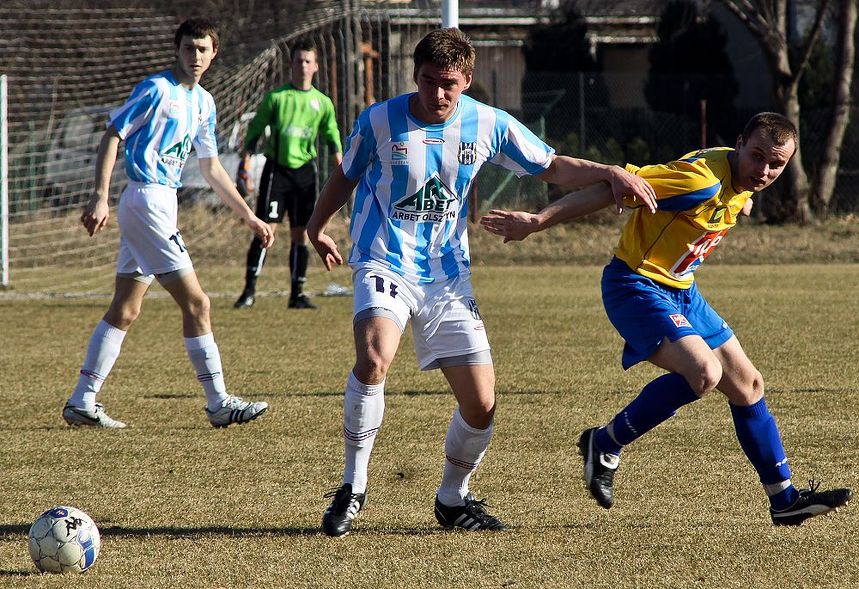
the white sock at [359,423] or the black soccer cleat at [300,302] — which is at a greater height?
the white sock at [359,423]

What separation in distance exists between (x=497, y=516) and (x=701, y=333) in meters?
1.04

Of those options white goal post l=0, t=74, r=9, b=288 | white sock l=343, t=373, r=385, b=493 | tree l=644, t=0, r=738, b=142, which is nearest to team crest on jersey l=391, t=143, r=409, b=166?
white sock l=343, t=373, r=385, b=493

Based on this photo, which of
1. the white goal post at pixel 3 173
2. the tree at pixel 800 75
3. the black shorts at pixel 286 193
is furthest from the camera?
the tree at pixel 800 75

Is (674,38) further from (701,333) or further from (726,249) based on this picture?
(701,333)

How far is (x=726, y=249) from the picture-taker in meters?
17.2

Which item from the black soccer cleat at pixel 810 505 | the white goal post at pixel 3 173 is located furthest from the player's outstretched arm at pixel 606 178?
the white goal post at pixel 3 173

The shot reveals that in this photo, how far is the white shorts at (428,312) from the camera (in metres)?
4.37

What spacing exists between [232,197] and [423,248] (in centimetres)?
226

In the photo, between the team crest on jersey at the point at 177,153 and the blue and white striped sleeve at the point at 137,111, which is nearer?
the blue and white striped sleeve at the point at 137,111

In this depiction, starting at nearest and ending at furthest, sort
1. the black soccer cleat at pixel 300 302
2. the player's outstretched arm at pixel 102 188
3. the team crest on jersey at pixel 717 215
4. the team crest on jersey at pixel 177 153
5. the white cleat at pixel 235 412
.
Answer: the team crest on jersey at pixel 717 215
the player's outstretched arm at pixel 102 188
the white cleat at pixel 235 412
the team crest on jersey at pixel 177 153
the black soccer cleat at pixel 300 302

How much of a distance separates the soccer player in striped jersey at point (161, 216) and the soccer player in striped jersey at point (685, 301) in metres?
2.24

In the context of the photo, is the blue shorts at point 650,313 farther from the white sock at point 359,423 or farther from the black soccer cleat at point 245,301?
the black soccer cleat at point 245,301

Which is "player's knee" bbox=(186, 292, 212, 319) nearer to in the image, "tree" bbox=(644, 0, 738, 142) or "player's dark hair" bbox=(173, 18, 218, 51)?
"player's dark hair" bbox=(173, 18, 218, 51)

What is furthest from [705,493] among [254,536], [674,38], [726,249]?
[674,38]
